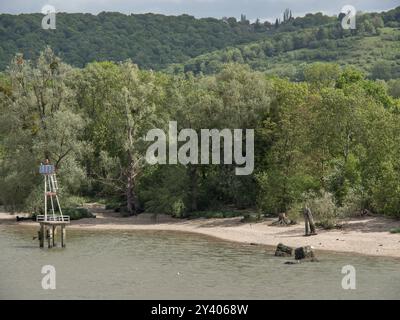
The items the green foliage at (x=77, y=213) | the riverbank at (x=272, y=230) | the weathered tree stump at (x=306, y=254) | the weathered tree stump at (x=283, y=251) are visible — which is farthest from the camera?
the green foliage at (x=77, y=213)

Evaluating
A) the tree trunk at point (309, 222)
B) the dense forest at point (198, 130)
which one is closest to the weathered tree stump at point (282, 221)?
the dense forest at point (198, 130)

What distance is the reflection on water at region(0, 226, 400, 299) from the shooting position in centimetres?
3594

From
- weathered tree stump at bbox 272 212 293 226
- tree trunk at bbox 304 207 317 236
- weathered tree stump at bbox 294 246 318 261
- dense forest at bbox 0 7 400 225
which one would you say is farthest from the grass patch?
weathered tree stump at bbox 294 246 318 261

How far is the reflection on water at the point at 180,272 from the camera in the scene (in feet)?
118

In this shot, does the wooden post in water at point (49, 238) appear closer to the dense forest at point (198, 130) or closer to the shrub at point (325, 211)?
the dense forest at point (198, 130)

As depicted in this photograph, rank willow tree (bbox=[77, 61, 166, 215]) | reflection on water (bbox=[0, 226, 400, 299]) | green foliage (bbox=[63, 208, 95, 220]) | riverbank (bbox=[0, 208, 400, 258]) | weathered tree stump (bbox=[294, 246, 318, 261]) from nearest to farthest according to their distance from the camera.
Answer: reflection on water (bbox=[0, 226, 400, 299]) < weathered tree stump (bbox=[294, 246, 318, 261]) < riverbank (bbox=[0, 208, 400, 258]) < green foliage (bbox=[63, 208, 95, 220]) < willow tree (bbox=[77, 61, 166, 215])

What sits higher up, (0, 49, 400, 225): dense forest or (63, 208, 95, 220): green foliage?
(0, 49, 400, 225): dense forest

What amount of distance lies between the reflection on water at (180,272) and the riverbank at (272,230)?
2.08 metres

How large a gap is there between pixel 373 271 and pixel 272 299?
29.3 feet

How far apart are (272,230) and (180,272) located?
54.1 feet

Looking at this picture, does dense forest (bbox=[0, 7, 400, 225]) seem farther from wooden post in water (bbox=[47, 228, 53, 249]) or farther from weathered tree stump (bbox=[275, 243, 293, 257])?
wooden post in water (bbox=[47, 228, 53, 249])

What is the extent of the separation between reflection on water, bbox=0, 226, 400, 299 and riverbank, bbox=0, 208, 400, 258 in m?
2.08

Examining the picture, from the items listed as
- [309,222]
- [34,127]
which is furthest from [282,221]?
[34,127]

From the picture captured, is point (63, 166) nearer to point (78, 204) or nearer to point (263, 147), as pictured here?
point (78, 204)
